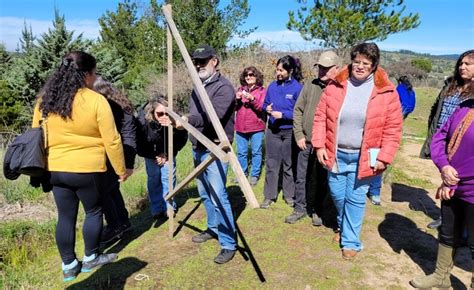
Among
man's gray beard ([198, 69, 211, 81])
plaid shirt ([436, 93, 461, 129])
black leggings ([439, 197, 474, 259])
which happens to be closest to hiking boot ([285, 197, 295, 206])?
plaid shirt ([436, 93, 461, 129])

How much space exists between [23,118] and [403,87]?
15051mm

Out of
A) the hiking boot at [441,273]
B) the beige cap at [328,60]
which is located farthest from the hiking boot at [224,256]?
the beige cap at [328,60]

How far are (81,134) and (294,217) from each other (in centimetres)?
251

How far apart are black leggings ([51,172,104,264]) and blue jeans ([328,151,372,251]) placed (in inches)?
83.1

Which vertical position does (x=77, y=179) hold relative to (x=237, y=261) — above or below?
above

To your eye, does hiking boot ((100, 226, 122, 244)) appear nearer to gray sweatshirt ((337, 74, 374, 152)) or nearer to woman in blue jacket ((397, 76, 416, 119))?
gray sweatshirt ((337, 74, 374, 152))

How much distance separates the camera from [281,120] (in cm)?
438

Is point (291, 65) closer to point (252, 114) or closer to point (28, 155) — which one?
point (252, 114)

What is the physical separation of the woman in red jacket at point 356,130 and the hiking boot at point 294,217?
814mm

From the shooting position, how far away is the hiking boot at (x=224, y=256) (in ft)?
10.7

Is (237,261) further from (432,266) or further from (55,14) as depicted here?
(55,14)

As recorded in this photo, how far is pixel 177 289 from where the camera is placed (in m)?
2.92

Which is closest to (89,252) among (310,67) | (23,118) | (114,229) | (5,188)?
(114,229)

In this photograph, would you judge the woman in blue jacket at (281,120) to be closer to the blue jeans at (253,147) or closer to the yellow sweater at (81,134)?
the blue jeans at (253,147)
